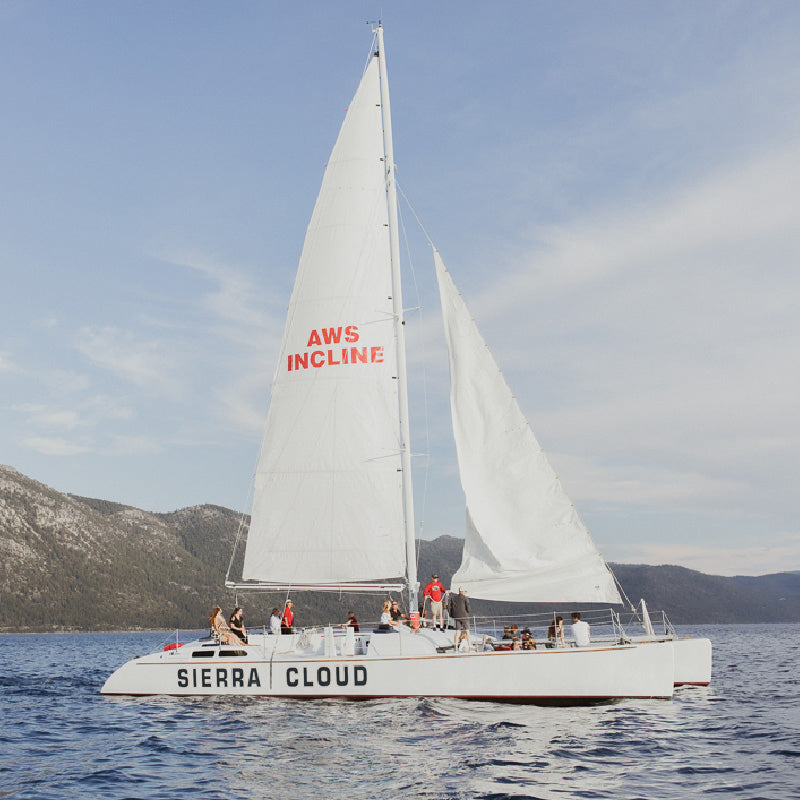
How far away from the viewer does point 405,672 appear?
19.2 m

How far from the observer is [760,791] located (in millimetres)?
12094

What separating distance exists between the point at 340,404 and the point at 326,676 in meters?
7.53

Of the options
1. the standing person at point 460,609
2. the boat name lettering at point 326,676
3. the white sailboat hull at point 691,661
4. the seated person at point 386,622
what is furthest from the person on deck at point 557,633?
the boat name lettering at point 326,676

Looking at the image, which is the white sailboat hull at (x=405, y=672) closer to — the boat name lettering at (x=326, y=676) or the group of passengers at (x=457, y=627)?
the boat name lettering at (x=326, y=676)

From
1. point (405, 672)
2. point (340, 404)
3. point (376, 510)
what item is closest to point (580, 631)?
point (405, 672)

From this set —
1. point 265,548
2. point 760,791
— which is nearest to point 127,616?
point 265,548

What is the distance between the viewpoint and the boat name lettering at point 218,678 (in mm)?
20469

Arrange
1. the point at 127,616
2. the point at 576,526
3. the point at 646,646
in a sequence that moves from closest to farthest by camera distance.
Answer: the point at 646,646 < the point at 576,526 < the point at 127,616

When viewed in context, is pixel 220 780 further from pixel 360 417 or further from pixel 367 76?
pixel 367 76

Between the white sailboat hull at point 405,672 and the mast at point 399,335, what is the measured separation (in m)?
2.16

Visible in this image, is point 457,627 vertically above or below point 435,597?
below

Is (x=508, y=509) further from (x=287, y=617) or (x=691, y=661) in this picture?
(x=691, y=661)

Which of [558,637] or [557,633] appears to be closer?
[558,637]

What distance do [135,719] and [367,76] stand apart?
747 inches
